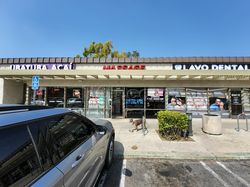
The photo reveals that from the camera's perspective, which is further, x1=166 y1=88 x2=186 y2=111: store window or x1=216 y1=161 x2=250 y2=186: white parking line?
x1=166 y1=88 x2=186 y2=111: store window

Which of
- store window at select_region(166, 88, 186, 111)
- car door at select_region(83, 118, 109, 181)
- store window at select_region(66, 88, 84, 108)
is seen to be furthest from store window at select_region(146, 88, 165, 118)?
car door at select_region(83, 118, 109, 181)

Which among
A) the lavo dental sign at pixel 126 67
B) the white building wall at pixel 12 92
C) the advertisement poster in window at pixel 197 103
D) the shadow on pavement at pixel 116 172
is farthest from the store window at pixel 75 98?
the advertisement poster in window at pixel 197 103

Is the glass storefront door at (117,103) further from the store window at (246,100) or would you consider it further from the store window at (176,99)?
the store window at (246,100)

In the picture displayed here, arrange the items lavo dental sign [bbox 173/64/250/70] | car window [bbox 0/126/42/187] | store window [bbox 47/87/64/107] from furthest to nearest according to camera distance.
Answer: store window [bbox 47/87/64/107]
lavo dental sign [bbox 173/64/250/70]
car window [bbox 0/126/42/187]

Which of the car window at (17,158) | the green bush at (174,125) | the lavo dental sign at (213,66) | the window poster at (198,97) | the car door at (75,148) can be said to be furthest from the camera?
the window poster at (198,97)

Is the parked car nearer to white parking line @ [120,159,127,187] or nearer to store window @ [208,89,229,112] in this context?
white parking line @ [120,159,127,187]

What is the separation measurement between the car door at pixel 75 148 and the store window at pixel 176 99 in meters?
9.50

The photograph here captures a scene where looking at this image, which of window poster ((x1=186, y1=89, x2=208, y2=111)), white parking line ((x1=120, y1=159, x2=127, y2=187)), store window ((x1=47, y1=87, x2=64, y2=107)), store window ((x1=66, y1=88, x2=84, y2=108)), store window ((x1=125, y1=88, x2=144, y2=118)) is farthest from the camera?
store window ((x1=47, y1=87, x2=64, y2=107))

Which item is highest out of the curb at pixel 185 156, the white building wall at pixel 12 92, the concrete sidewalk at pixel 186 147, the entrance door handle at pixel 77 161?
the white building wall at pixel 12 92

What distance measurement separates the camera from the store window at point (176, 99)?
11.9m

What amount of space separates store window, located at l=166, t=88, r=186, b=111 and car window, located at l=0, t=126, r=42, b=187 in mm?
10953

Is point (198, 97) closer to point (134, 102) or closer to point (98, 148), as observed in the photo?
point (134, 102)

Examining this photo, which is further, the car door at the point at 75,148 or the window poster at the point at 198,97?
the window poster at the point at 198,97

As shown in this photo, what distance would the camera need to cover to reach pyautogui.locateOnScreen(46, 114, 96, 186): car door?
209 centimetres
